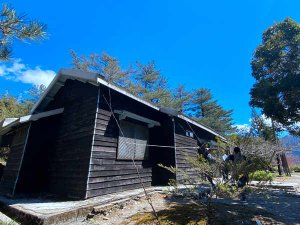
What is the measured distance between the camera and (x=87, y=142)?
6957mm

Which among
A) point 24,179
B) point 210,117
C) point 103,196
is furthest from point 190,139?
point 210,117

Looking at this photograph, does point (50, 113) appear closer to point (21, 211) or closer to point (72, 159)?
point (72, 159)

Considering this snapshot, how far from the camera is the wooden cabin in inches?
272

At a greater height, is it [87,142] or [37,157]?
[87,142]

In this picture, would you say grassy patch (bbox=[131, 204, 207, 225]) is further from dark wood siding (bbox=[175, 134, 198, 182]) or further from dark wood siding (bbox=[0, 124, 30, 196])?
dark wood siding (bbox=[0, 124, 30, 196])

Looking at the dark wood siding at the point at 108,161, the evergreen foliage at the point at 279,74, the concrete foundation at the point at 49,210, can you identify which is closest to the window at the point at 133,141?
the dark wood siding at the point at 108,161

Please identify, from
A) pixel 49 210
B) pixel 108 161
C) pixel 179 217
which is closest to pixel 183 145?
pixel 108 161

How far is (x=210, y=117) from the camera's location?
33562 mm

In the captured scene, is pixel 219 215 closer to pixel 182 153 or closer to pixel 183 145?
pixel 182 153

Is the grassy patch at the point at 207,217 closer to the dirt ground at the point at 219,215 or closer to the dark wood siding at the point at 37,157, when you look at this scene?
the dirt ground at the point at 219,215

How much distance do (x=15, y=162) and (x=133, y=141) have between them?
449 centimetres

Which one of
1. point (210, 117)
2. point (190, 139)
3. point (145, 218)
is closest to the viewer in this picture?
point (145, 218)

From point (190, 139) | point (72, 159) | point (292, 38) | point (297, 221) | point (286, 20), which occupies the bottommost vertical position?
point (297, 221)

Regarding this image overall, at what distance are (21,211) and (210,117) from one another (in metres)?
31.0
